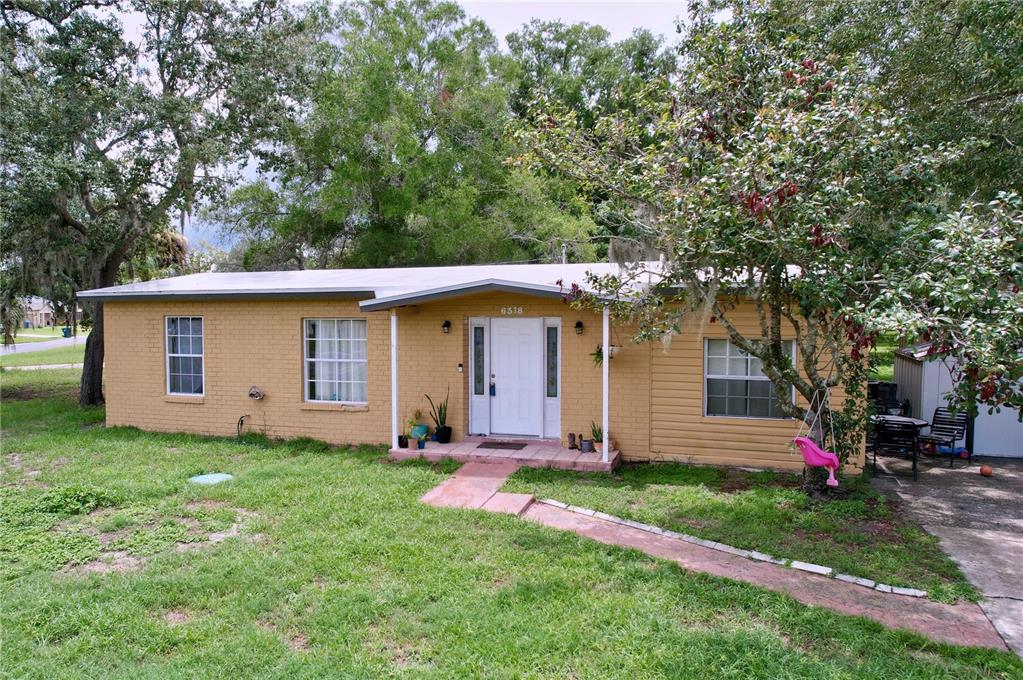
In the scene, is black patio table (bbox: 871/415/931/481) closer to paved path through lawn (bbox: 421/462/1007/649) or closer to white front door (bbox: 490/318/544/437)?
paved path through lawn (bbox: 421/462/1007/649)

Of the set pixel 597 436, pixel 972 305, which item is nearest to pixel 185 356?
pixel 597 436

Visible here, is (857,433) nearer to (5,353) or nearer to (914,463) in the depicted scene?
(914,463)

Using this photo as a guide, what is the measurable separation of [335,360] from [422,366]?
153 centimetres

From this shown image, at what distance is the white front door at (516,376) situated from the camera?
9.80 meters

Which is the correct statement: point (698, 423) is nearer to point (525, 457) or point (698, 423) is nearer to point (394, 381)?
point (525, 457)

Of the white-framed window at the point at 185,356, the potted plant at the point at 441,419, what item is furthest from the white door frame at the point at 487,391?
the white-framed window at the point at 185,356

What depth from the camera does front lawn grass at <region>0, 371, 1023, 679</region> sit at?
393cm

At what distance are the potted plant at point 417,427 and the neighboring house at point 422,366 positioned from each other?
0.14m

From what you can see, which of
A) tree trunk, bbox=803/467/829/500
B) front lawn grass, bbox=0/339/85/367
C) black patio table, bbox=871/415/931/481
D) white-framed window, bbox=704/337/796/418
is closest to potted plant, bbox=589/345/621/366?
white-framed window, bbox=704/337/796/418

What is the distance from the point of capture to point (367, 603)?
468 cm

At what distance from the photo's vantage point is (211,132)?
1462 centimetres

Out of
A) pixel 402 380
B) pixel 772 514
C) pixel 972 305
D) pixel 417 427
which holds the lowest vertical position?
pixel 772 514

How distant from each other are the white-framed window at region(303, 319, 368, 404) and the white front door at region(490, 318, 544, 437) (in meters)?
2.19

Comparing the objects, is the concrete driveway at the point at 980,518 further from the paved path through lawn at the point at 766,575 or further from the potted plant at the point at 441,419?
the potted plant at the point at 441,419
